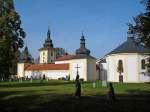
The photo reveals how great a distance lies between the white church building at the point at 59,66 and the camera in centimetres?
9175

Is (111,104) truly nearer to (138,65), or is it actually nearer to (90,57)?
(138,65)

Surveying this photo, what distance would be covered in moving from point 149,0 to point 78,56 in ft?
223

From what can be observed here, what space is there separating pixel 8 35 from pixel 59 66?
208 ft

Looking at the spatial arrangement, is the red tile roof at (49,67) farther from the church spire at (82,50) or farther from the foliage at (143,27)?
the foliage at (143,27)

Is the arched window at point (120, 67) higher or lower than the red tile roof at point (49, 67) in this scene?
lower

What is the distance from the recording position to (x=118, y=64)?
7838cm

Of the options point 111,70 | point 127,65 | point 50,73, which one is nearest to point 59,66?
point 50,73

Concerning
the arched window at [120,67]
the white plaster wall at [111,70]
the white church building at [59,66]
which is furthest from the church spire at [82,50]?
the arched window at [120,67]

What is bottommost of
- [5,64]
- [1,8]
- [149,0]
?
[5,64]

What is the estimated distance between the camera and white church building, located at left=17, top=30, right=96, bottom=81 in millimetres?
91750

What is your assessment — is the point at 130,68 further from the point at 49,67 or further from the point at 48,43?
the point at 48,43

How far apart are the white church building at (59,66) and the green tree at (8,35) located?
104 ft

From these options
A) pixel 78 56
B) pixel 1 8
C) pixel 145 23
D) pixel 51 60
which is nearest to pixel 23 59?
pixel 51 60

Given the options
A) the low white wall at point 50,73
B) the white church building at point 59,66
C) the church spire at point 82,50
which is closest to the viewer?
the white church building at point 59,66
